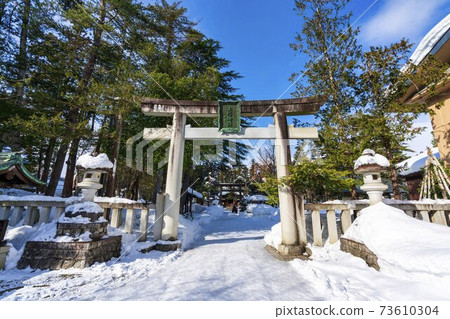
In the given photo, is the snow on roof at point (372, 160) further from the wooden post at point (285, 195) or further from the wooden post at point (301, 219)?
the wooden post at point (285, 195)

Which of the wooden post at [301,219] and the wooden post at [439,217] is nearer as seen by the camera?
the wooden post at [439,217]

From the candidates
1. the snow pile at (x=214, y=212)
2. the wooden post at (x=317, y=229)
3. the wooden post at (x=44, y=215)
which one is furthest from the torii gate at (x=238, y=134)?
the snow pile at (x=214, y=212)

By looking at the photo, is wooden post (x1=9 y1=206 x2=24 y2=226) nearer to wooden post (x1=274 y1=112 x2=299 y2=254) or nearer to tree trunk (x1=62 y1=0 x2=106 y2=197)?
tree trunk (x1=62 y1=0 x2=106 y2=197)

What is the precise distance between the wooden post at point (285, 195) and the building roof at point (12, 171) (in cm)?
1003

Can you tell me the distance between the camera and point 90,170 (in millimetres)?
5391

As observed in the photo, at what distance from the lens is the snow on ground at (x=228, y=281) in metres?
2.88

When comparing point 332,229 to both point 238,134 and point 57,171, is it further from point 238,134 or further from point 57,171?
point 57,171

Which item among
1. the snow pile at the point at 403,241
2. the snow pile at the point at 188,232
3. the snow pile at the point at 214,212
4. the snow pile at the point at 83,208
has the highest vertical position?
the snow pile at the point at 83,208

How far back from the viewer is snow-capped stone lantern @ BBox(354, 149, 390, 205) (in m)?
5.16

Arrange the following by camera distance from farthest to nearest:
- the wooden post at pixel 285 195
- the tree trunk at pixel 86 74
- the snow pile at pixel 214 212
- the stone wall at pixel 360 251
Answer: the snow pile at pixel 214 212
the tree trunk at pixel 86 74
the wooden post at pixel 285 195
the stone wall at pixel 360 251

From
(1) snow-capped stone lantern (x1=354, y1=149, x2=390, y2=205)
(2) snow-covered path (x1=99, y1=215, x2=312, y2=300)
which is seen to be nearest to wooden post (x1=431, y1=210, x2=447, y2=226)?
(1) snow-capped stone lantern (x1=354, y1=149, x2=390, y2=205)

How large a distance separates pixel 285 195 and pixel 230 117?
318 cm

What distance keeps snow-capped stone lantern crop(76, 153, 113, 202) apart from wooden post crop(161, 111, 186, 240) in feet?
6.37

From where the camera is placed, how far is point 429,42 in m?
7.60
